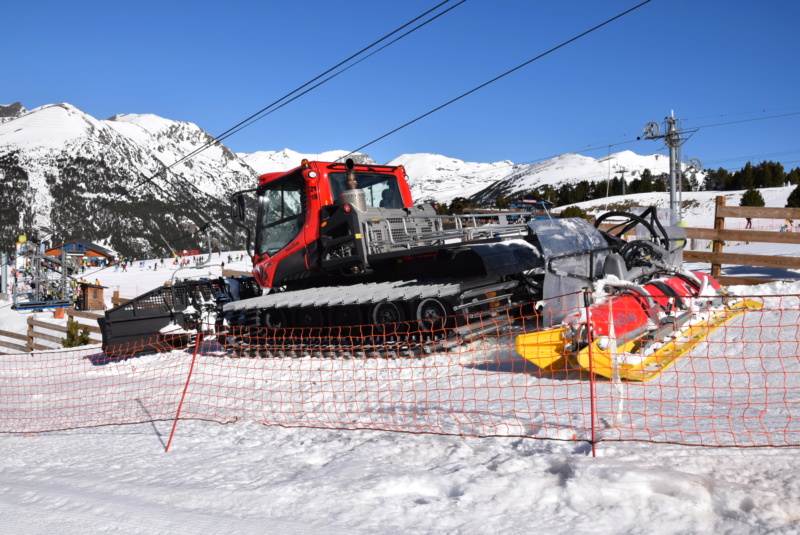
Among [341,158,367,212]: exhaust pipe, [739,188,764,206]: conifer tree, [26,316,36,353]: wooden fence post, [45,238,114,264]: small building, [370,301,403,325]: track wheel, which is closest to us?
[370,301,403,325]: track wheel

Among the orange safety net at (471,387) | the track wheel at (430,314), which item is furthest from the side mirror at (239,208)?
the track wheel at (430,314)

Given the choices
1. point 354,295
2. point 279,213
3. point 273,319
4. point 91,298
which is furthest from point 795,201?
point 354,295

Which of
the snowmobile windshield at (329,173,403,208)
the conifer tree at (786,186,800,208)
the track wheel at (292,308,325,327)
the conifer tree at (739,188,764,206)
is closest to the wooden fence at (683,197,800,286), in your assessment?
the snowmobile windshield at (329,173,403,208)

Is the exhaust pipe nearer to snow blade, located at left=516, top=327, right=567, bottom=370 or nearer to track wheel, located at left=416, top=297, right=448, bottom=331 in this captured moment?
track wheel, located at left=416, top=297, right=448, bottom=331

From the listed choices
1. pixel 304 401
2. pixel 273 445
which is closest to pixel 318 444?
pixel 273 445

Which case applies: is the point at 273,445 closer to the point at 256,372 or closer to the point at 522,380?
the point at 522,380

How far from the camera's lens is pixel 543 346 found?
19.5 ft

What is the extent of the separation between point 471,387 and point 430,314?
203 centimetres

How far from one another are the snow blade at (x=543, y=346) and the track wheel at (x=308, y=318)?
3.99 meters

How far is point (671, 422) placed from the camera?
172 inches

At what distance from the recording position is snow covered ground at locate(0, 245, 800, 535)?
9.68ft

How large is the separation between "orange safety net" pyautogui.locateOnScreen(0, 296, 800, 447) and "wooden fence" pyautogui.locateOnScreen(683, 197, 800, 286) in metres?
3.00

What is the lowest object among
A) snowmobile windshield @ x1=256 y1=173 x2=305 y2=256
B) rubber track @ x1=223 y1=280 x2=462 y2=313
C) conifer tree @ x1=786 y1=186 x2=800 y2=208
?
rubber track @ x1=223 y1=280 x2=462 y2=313

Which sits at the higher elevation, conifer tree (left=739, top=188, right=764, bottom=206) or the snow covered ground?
conifer tree (left=739, top=188, right=764, bottom=206)
